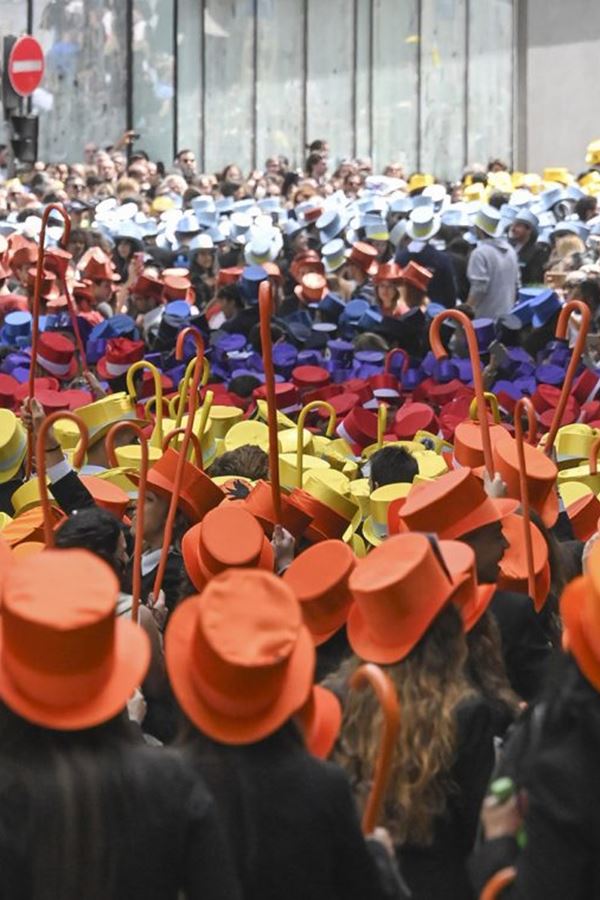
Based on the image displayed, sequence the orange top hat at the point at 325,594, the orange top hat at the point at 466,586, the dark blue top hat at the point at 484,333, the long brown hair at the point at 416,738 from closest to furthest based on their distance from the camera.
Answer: the long brown hair at the point at 416,738 < the orange top hat at the point at 466,586 < the orange top hat at the point at 325,594 < the dark blue top hat at the point at 484,333

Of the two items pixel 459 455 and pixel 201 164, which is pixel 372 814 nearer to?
pixel 459 455

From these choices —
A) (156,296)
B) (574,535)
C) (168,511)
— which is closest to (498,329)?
(156,296)

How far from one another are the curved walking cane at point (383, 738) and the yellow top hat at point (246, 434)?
17.8ft

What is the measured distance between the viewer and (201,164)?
32.1 m

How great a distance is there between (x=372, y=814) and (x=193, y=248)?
42.3ft

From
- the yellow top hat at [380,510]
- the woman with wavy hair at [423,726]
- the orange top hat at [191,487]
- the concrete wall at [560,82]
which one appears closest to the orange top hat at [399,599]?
the woman with wavy hair at [423,726]

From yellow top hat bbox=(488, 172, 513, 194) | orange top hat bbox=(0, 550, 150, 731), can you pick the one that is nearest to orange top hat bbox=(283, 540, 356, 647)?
orange top hat bbox=(0, 550, 150, 731)

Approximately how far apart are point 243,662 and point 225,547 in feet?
6.40

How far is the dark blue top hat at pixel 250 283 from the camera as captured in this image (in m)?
13.3

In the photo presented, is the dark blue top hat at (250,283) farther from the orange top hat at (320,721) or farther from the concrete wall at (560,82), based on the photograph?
the concrete wall at (560,82)

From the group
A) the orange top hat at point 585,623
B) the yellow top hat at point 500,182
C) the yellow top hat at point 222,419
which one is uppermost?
the yellow top hat at point 500,182

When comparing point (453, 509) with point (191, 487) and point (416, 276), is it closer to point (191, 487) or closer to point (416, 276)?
point (191, 487)

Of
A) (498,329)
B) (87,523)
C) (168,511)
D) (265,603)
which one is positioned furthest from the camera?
(498,329)

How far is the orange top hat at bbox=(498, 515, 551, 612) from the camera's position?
5.09 metres
